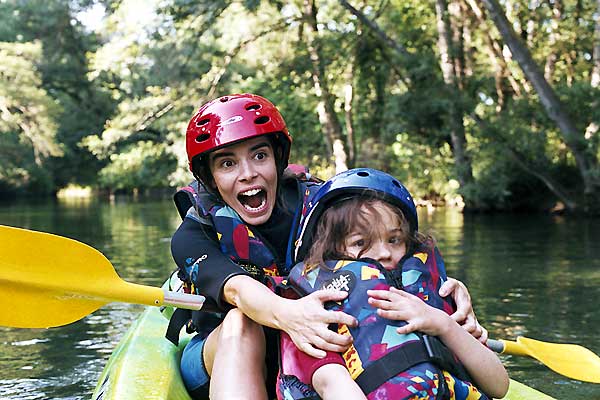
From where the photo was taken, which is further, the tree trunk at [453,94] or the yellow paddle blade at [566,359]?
the tree trunk at [453,94]

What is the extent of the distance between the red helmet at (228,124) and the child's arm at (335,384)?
35.8 inches

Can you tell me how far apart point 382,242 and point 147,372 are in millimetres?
1042

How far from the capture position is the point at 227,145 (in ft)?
8.95

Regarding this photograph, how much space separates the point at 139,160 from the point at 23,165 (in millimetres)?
10747

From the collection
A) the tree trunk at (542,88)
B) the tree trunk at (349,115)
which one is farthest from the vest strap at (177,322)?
the tree trunk at (349,115)

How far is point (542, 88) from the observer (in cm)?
1378

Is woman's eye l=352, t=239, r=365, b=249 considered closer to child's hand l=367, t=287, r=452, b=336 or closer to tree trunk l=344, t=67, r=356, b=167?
child's hand l=367, t=287, r=452, b=336

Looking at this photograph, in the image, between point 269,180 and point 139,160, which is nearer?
point 269,180

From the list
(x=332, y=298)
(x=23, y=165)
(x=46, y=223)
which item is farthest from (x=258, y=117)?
(x=23, y=165)

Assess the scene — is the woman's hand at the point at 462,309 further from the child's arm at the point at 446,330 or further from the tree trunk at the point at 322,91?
the tree trunk at the point at 322,91

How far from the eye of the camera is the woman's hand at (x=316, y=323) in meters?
2.08

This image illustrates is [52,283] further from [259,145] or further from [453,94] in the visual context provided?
[453,94]

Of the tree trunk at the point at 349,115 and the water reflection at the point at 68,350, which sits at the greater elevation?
the tree trunk at the point at 349,115

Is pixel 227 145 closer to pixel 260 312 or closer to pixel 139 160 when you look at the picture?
pixel 260 312
